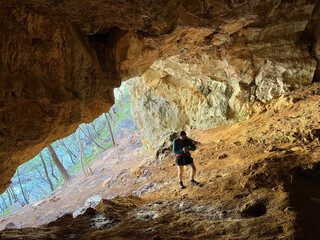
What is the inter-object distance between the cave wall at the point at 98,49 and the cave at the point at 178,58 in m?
0.02

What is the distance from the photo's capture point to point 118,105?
100ft

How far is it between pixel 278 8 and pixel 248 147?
5061mm

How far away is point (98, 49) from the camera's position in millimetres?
4551

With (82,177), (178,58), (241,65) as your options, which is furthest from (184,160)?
(82,177)

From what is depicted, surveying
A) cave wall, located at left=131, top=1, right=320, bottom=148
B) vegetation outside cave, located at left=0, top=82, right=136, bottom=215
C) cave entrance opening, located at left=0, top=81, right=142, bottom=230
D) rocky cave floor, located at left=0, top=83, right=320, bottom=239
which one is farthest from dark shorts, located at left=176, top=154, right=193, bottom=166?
vegetation outside cave, located at left=0, top=82, right=136, bottom=215

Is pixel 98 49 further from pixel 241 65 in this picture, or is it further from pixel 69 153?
pixel 69 153

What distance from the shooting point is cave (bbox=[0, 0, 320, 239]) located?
301cm

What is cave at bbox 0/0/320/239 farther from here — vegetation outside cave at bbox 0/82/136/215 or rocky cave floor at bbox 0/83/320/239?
vegetation outside cave at bbox 0/82/136/215

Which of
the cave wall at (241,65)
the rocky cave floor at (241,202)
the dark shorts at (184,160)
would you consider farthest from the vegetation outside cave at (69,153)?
the dark shorts at (184,160)

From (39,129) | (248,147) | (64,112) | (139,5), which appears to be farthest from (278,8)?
(39,129)

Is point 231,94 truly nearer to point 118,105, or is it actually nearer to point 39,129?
point 39,129

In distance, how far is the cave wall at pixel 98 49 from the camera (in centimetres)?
310

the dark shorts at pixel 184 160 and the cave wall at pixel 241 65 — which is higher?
the cave wall at pixel 241 65

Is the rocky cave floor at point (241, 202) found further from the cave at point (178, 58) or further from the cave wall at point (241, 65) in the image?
the cave wall at point (241, 65)
